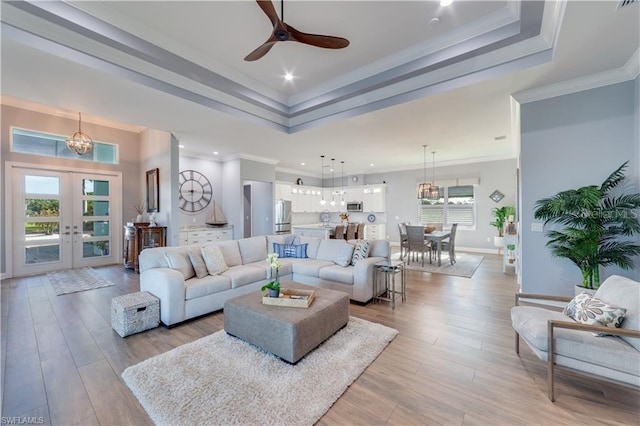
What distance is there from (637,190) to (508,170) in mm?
5413

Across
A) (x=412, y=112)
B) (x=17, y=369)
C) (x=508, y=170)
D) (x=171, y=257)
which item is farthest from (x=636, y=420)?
(x=508, y=170)

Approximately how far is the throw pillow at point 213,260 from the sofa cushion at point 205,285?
0.12m

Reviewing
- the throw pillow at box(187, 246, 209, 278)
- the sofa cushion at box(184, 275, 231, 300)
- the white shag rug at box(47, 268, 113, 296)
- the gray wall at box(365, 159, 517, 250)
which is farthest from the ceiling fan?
the gray wall at box(365, 159, 517, 250)

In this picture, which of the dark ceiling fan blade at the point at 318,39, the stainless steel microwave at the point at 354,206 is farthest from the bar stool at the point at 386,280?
the stainless steel microwave at the point at 354,206

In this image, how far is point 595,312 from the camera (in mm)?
1939

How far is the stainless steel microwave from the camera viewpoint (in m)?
10.2

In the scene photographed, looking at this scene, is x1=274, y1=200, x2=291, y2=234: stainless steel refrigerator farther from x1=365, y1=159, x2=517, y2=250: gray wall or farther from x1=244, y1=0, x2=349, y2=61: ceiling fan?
x1=244, y1=0, x2=349, y2=61: ceiling fan

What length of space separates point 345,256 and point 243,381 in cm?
242

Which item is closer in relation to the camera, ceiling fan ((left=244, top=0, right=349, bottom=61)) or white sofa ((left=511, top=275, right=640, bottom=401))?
white sofa ((left=511, top=275, right=640, bottom=401))

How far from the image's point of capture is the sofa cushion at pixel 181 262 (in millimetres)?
3404

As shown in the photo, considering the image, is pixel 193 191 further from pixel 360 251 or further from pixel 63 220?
pixel 360 251

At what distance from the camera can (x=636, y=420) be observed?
1.70m

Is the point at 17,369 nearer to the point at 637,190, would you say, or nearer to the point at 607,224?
the point at 607,224

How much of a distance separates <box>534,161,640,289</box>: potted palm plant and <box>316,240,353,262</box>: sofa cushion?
286 centimetres
